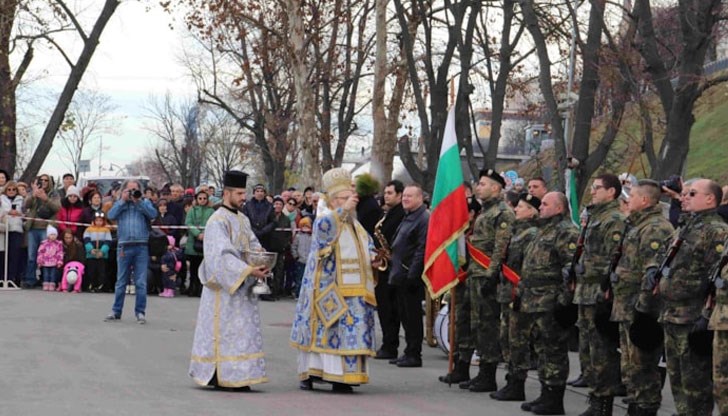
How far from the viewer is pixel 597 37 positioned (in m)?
19.7

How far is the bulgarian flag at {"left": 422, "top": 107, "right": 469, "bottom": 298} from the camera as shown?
13578 millimetres

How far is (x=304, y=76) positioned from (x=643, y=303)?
72.9ft

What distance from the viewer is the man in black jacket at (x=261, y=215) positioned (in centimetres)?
2427

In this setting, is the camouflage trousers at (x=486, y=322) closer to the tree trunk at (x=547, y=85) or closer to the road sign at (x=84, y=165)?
the tree trunk at (x=547, y=85)

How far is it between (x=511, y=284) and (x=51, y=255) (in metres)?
13.2

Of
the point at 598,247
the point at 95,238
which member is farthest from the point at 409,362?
the point at 95,238

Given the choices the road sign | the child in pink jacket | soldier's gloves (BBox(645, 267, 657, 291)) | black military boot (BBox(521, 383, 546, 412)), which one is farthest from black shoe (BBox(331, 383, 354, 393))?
the road sign

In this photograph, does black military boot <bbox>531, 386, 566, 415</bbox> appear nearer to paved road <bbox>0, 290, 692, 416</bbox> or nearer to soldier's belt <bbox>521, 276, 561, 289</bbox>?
paved road <bbox>0, 290, 692, 416</bbox>

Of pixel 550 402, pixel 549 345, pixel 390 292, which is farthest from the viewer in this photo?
pixel 390 292

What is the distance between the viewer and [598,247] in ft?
36.3

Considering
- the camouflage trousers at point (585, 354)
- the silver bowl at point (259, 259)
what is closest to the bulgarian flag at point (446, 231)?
the silver bowl at point (259, 259)

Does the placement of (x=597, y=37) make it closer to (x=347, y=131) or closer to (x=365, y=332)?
(x=365, y=332)

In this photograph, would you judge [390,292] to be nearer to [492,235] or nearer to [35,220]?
[492,235]

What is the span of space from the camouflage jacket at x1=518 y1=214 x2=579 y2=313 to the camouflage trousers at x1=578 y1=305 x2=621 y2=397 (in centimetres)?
61
